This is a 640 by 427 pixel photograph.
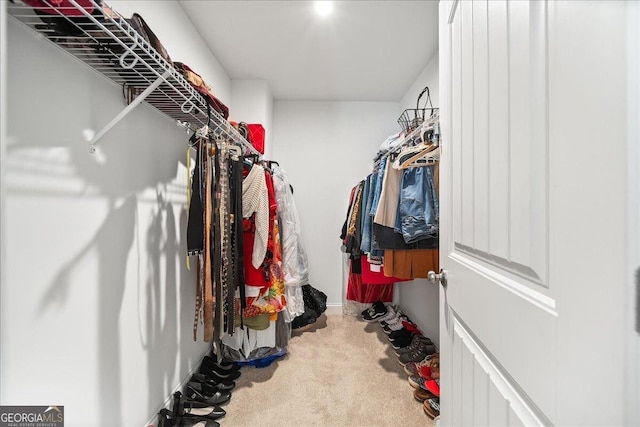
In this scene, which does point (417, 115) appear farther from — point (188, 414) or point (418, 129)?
point (188, 414)

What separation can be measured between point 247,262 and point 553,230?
144 centimetres

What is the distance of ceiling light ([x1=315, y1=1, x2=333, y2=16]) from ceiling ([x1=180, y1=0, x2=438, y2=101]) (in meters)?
0.03

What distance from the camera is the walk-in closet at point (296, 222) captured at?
13.8 inches

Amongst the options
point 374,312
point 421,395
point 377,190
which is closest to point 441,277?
point 377,190

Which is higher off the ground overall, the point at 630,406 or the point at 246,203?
the point at 246,203

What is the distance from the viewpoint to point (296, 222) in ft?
6.94

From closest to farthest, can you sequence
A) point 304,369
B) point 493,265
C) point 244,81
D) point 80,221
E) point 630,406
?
point 630,406
point 493,265
point 80,221
point 304,369
point 244,81

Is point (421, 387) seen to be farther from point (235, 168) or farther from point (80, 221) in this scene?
point (80, 221)

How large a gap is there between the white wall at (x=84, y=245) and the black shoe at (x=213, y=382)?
179mm

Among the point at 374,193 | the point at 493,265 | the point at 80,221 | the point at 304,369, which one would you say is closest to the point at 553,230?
the point at 493,265

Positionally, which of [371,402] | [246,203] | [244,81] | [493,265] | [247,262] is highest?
[244,81]

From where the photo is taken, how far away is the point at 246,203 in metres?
1.50

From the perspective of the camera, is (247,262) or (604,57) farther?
(247,262)

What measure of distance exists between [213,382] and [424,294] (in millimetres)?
1748
